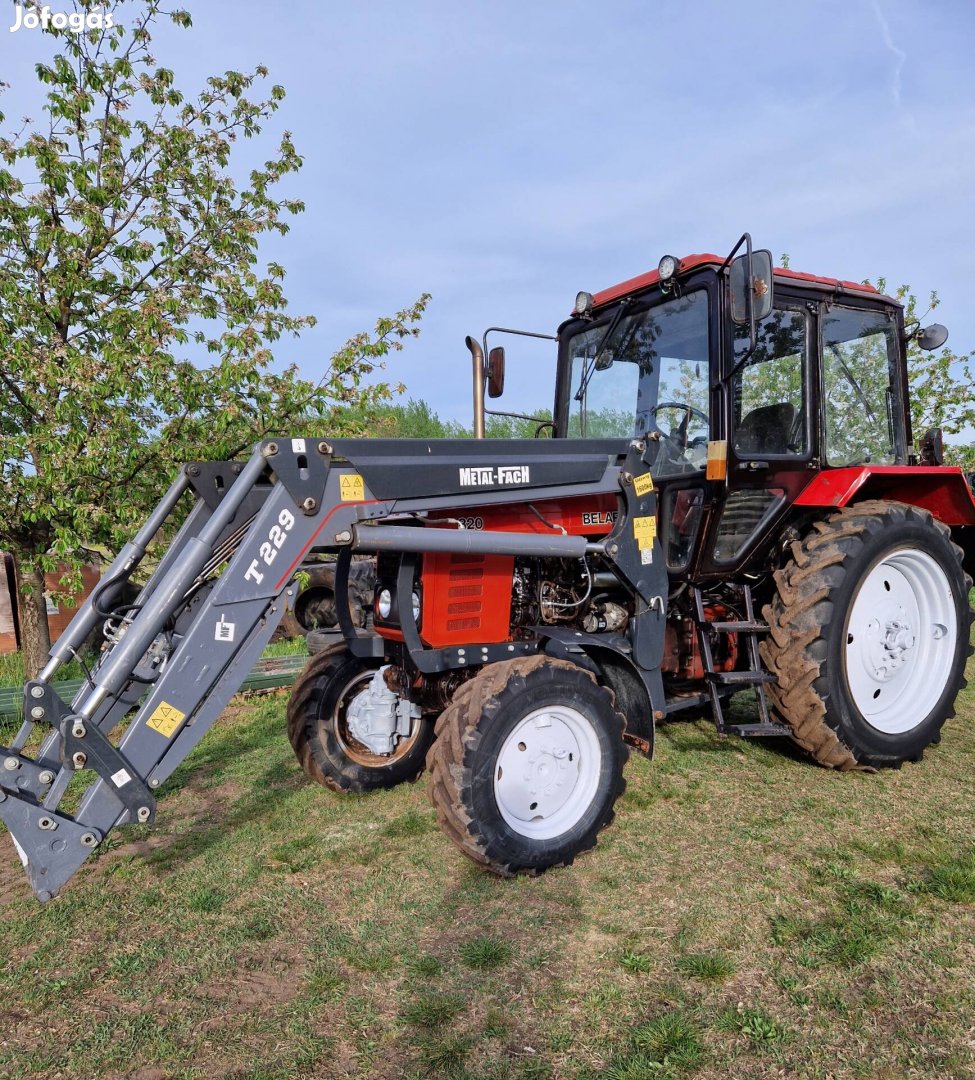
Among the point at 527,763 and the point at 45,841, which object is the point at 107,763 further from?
the point at 527,763

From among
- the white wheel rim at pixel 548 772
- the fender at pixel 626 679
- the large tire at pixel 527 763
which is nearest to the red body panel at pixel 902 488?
the fender at pixel 626 679

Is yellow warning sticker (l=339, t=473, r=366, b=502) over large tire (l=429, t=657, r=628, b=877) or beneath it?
over

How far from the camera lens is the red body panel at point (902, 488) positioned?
4.29 m

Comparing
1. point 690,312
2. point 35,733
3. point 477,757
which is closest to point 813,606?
point 690,312

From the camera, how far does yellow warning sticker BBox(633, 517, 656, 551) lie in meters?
4.01

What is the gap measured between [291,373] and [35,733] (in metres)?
3.28

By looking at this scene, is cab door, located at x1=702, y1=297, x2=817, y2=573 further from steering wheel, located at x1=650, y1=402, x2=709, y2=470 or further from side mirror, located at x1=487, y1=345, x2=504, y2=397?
side mirror, located at x1=487, y1=345, x2=504, y2=397

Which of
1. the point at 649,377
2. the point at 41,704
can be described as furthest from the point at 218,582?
the point at 649,377

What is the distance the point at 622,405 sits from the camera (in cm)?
470

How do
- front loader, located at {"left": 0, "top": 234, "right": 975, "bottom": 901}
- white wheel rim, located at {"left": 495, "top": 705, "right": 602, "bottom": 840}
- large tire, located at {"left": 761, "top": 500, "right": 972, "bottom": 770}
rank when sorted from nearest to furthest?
front loader, located at {"left": 0, "top": 234, "right": 975, "bottom": 901}
white wheel rim, located at {"left": 495, "top": 705, "right": 602, "bottom": 840}
large tire, located at {"left": 761, "top": 500, "right": 972, "bottom": 770}

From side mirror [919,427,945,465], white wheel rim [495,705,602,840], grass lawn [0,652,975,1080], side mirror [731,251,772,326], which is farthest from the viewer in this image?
side mirror [919,427,945,465]

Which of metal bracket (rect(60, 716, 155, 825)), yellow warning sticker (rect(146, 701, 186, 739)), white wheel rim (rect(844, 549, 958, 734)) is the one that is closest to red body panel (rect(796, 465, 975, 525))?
white wheel rim (rect(844, 549, 958, 734))

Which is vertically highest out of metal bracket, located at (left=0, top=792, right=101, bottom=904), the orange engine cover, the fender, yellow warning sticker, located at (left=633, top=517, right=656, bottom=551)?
yellow warning sticker, located at (left=633, top=517, right=656, bottom=551)

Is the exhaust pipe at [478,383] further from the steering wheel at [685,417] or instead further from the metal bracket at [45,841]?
the metal bracket at [45,841]
